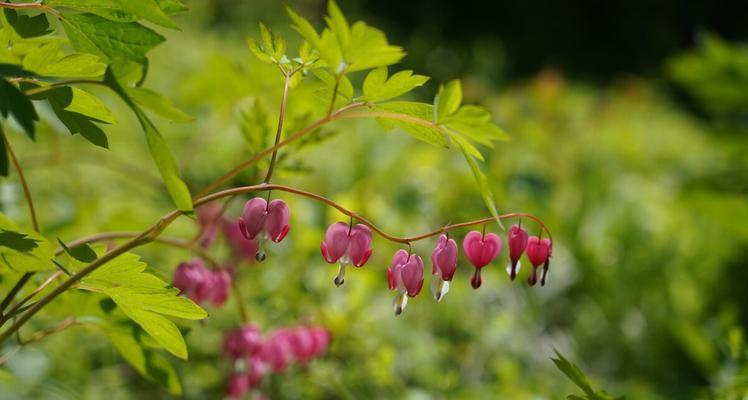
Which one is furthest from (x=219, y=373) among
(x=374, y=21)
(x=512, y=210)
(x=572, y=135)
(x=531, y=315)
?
(x=374, y=21)

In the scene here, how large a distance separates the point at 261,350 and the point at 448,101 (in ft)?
2.28

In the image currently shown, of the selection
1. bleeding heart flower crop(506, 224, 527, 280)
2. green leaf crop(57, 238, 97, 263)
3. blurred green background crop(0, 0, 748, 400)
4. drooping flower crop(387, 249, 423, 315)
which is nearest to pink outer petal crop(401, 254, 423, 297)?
drooping flower crop(387, 249, 423, 315)

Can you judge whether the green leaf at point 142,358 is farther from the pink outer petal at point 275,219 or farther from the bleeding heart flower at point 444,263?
the bleeding heart flower at point 444,263

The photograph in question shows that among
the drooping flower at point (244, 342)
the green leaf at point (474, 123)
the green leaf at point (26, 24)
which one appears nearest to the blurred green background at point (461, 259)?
the drooping flower at point (244, 342)

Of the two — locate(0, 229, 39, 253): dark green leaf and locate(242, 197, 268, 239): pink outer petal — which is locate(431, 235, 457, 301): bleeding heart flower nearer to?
locate(242, 197, 268, 239): pink outer petal

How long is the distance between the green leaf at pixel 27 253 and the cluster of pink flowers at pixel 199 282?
324 millimetres

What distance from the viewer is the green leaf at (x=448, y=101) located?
90 centimetres

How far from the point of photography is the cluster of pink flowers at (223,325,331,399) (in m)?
1.37

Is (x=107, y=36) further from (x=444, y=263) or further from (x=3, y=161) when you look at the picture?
(x=444, y=263)

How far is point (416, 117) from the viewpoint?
3.04 ft

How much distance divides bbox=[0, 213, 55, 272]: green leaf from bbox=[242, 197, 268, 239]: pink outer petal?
0.21m

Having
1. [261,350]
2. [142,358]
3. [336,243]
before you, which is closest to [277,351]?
[261,350]

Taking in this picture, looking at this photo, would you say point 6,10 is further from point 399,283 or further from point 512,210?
point 512,210

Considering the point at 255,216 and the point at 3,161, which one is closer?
the point at 3,161
